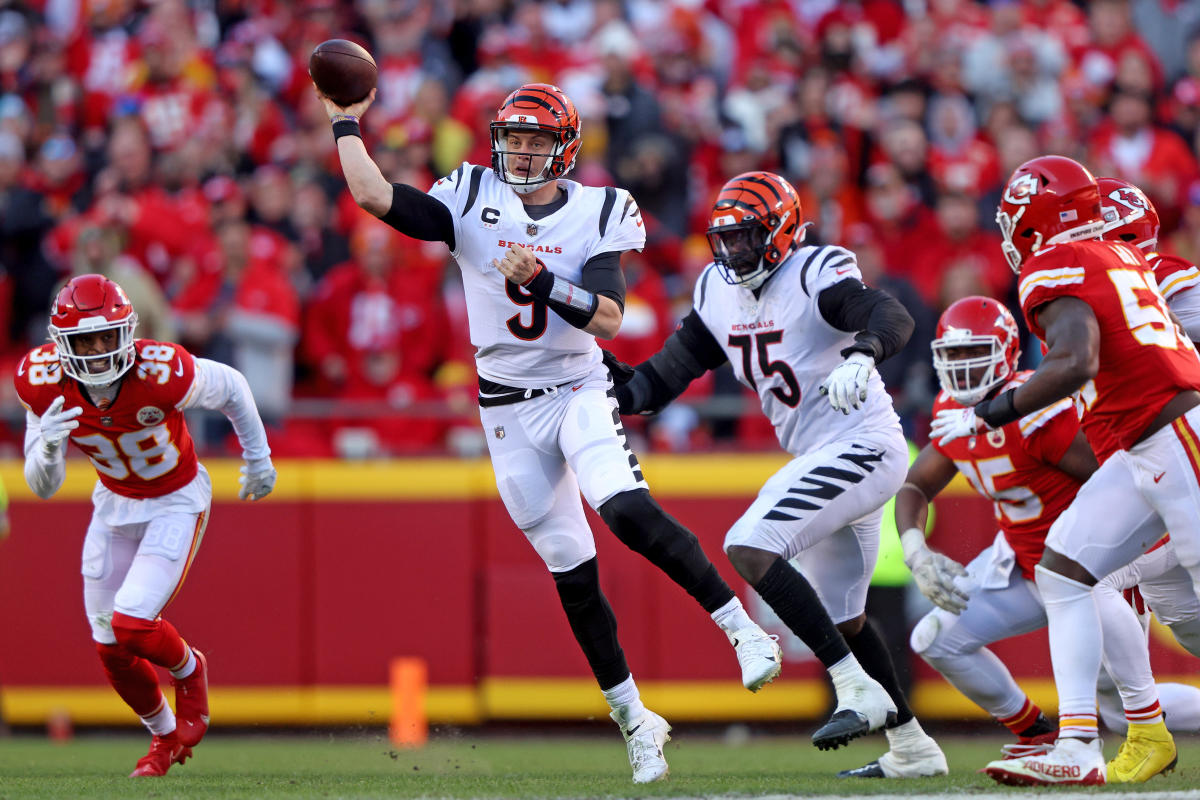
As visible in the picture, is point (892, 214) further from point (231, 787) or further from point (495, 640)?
point (231, 787)

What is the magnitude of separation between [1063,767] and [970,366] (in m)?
1.45

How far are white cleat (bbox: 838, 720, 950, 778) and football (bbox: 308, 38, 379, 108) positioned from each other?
2891 millimetres

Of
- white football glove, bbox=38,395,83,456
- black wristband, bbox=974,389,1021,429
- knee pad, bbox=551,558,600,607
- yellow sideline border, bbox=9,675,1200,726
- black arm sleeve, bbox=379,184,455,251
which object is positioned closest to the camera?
black wristband, bbox=974,389,1021,429

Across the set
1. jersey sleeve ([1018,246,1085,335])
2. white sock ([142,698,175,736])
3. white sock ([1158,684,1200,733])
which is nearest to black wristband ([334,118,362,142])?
jersey sleeve ([1018,246,1085,335])

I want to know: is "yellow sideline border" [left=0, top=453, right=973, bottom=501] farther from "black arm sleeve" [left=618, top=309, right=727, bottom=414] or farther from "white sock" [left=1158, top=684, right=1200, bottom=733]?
"white sock" [left=1158, top=684, right=1200, bottom=733]

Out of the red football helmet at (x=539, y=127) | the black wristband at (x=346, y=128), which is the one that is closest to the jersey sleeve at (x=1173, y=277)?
the red football helmet at (x=539, y=127)

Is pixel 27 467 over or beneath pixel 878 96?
beneath

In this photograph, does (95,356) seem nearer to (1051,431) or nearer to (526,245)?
(526,245)

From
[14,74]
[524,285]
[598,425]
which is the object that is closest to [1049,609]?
[598,425]

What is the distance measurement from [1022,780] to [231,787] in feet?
8.54

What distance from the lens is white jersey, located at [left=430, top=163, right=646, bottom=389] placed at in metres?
5.46

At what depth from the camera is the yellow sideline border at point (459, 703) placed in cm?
816

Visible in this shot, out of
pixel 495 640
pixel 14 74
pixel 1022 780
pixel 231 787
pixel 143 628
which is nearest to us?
pixel 1022 780

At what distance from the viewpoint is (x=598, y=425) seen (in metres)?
5.38
